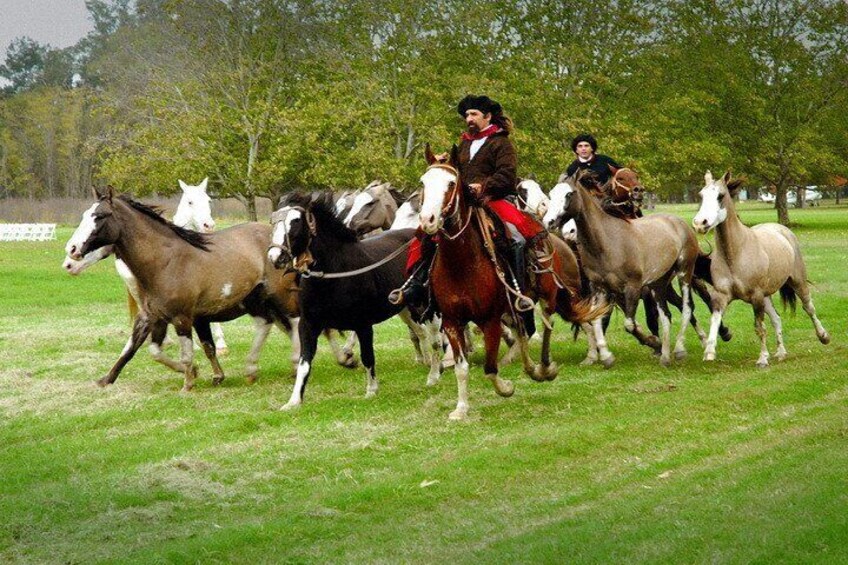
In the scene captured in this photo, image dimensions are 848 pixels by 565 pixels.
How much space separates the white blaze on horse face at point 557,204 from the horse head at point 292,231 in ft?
9.70

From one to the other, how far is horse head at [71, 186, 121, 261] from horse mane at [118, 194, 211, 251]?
297 millimetres

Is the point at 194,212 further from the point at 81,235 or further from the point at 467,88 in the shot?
the point at 467,88

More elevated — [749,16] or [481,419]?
[749,16]

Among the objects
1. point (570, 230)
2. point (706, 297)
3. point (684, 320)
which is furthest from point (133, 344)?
point (706, 297)

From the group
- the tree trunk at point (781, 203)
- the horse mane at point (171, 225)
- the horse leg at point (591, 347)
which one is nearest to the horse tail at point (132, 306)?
the horse mane at point (171, 225)

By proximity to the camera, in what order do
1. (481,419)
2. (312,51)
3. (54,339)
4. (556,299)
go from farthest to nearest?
1. (312,51)
2. (54,339)
3. (556,299)
4. (481,419)

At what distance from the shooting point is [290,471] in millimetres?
9906

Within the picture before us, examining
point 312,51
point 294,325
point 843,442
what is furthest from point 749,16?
point 843,442

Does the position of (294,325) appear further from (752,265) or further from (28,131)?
(28,131)

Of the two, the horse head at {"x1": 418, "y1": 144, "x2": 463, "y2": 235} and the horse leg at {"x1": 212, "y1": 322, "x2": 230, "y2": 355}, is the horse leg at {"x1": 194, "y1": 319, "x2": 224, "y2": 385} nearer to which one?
the horse leg at {"x1": 212, "y1": 322, "x2": 230, "y2": 355}

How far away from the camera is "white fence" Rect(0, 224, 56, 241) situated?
204ft

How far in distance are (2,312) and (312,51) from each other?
26.3 m

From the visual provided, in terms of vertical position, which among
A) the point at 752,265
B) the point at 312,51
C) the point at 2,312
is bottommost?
the point at 2,312

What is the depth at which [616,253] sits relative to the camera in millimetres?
15492
